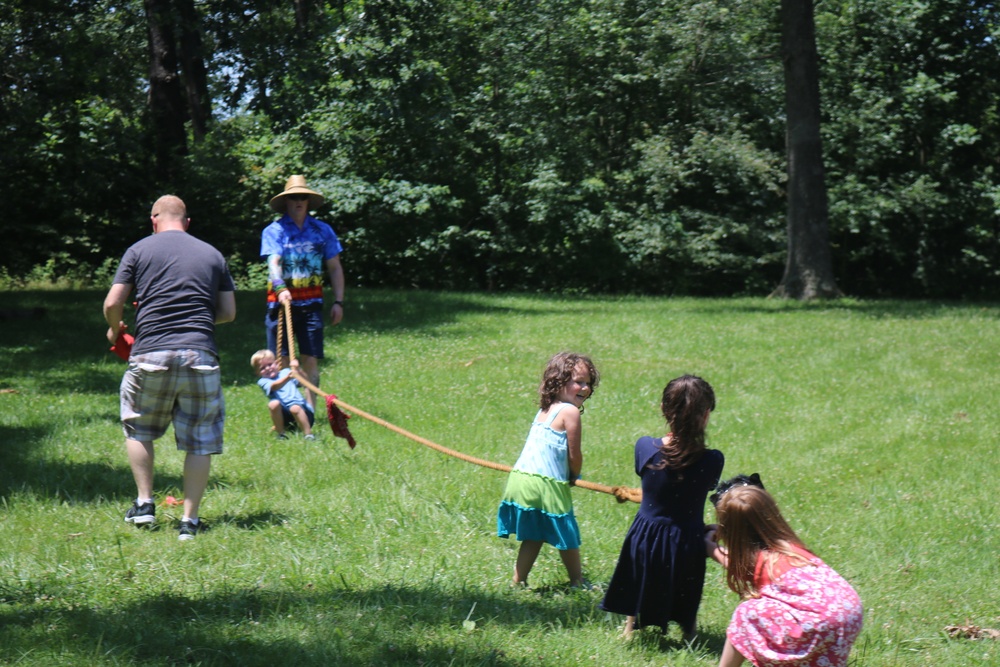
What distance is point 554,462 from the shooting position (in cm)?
511

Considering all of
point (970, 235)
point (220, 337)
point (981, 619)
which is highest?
point (970, 235)

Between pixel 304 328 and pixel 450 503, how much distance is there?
259cm

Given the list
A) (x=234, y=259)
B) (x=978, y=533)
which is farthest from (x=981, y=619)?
(x=234, y=259)

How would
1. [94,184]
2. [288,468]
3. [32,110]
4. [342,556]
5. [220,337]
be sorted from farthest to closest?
[94,184] → [32,110] → [220,337] → [288,468] → [342,556]

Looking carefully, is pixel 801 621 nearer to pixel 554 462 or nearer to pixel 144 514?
pixel 554 462

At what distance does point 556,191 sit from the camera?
77.3ft

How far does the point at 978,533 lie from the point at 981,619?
4.76 ft

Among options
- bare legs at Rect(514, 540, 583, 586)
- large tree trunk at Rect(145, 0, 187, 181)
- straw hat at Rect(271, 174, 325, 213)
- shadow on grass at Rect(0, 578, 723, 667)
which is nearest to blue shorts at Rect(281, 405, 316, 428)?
straw hat at Rect(271, 174, 325, 213)

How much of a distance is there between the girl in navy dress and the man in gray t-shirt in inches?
103

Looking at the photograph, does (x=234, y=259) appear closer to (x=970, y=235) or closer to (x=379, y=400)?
(x=379, y=400)

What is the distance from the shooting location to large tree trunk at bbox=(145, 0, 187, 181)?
18.8 m

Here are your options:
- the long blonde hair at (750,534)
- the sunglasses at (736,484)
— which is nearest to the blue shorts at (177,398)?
the sunglasses at (736,484)

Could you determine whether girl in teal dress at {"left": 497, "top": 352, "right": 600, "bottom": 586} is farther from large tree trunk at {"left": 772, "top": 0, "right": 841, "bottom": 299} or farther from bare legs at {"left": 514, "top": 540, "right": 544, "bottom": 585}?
large tree trunk at {"left": 772, "top": 0, "right": 841, "bottom": 299}

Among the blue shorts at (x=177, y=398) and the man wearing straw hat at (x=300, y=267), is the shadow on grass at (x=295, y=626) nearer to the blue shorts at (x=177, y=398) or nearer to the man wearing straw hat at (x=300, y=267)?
the blue shorts at (x=177, y=398)
